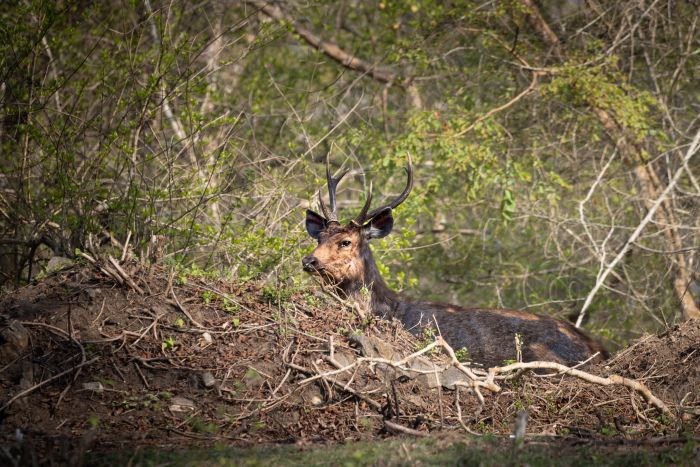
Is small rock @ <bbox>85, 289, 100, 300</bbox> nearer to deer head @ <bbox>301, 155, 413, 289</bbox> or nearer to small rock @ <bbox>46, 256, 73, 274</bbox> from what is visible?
small rock @ <bbox>46, 256, 73, 274</bbox>

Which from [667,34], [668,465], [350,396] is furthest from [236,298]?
[667,34]

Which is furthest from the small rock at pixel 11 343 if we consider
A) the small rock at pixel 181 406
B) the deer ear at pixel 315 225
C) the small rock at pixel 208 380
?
the deer ear at pixel 315 225

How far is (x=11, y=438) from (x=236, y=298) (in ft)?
7.41

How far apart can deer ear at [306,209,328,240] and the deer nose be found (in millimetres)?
616

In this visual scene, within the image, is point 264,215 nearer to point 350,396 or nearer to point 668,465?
point 350,396

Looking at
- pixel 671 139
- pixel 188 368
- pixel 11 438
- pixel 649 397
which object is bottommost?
pixel 671 139

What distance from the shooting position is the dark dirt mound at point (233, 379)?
5672 mm

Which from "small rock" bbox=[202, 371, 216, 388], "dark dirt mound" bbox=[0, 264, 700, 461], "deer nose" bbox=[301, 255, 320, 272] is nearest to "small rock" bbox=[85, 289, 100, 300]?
"dark dirt mound" bbox=[0, 264, 700, 461]

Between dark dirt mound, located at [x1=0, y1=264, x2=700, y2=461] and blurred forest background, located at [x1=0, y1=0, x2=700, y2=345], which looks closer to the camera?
dark dirt mound, located at [x1=0, y1=264, x2=700, y2=461]

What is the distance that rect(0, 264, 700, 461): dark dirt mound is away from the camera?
5672 mm

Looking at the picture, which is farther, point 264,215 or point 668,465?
point 264,215

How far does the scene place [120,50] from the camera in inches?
376

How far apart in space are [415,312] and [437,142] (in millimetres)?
2865

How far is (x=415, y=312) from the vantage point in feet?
31.7
